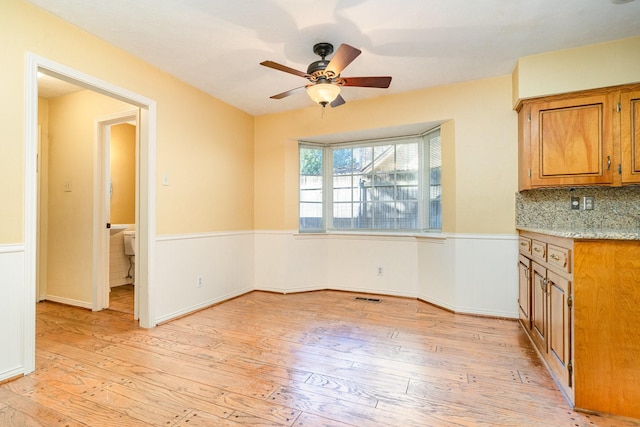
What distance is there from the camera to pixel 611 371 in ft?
5.30

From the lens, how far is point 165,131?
3074mm

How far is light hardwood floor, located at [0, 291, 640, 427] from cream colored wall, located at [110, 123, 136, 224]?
203cm

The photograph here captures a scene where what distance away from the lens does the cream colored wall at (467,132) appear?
10.2 feet

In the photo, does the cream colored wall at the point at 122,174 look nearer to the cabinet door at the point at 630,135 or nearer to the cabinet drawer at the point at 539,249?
the cabinet drawer at the point at 539,249

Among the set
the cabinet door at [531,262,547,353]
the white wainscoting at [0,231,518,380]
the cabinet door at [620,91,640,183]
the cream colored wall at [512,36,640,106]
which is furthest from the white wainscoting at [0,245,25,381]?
the cabinet door at [620,91,640,183]

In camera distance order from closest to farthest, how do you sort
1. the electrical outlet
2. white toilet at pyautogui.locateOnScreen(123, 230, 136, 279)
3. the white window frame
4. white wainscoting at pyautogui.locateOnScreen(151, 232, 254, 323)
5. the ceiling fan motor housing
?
the ceiling fan motor housing < the electrical outlet < white wainscoting at pyautogui.locateOnScreen(151, 232, 254, 323) < the white window frame < white toilet at pyautogui.locateOnScreen(123, 230, 136, 279)

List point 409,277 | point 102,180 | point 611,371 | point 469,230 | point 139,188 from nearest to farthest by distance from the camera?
point 611,371 → point 139,188 → point 469,230 → point 102,180 → point 409,277

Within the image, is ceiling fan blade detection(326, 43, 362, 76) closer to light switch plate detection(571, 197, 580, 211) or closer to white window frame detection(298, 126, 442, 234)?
white window frame detection(298, 126, 442, 234)

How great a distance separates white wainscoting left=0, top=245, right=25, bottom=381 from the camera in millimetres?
1937

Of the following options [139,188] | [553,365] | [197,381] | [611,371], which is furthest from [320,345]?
[139,188]

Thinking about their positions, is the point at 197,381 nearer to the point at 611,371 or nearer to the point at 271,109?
the point at 611,371

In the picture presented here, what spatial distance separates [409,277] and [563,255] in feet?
7.18

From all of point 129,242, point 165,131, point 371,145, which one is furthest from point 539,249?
point 129,242

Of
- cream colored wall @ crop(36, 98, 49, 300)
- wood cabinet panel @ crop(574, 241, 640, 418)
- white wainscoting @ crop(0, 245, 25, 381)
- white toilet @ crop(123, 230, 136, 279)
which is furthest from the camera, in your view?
white toilet @ crop(123, 230, 136, 279)
